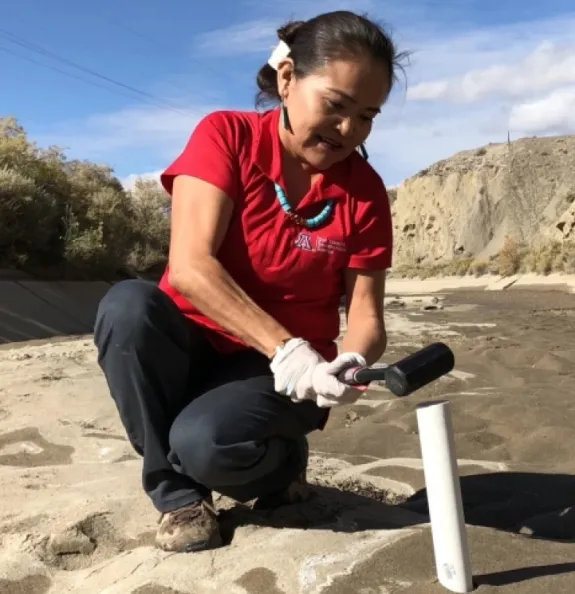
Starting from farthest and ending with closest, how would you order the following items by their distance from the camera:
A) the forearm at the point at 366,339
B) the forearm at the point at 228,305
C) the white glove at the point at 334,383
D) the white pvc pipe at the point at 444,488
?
the forearm at the point at 366,339 → the forearm at the point at 228,305 → the white glove at the point at 334,383 → the white pvc pipe at the point at 444,488

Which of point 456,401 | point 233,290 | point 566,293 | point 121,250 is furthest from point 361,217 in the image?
point 566,293

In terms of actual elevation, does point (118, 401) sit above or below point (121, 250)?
below

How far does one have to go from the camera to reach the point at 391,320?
10.4 metres

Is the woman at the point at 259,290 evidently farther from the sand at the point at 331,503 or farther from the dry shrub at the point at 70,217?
the dry shrub at the point at 70,217

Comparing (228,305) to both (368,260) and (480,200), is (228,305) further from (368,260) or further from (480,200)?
(480,200)

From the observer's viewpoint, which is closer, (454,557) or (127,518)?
(454,557)

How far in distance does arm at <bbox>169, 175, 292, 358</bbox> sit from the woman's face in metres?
0.30

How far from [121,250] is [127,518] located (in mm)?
10399

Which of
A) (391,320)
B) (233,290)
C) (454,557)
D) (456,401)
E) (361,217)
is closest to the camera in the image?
(454,557)

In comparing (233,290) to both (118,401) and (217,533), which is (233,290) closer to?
(118,401)

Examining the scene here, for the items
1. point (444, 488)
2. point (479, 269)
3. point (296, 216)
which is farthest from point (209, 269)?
point (479, 269)

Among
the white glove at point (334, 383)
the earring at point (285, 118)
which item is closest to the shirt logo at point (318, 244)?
the earring at point (285, 118)

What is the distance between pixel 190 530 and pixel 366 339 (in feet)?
2.39

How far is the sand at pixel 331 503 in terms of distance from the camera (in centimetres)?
190
